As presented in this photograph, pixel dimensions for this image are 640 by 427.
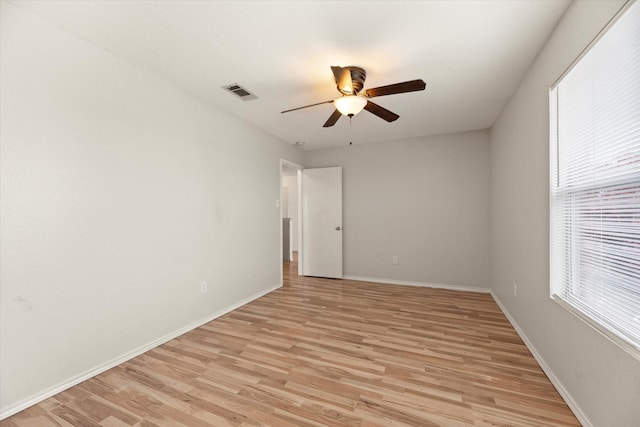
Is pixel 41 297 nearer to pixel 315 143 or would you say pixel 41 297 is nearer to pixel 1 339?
pixel 1 339

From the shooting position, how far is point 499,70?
2432mm

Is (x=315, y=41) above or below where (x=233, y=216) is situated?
above

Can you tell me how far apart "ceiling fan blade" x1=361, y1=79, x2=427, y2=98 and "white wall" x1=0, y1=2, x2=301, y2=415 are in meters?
1.94

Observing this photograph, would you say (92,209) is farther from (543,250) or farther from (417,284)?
(417,284)

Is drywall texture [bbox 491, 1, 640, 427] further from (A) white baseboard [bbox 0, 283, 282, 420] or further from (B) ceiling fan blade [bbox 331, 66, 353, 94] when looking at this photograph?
(A) white baseboard [bbox 0, 283, 282, 420]

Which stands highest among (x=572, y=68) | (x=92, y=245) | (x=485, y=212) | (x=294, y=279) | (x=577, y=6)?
(x=577, y=6)

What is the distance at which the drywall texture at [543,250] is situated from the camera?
1.31 m

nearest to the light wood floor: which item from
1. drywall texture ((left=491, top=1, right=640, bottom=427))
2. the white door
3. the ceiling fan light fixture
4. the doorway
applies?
drywall texture ((left=491, top=1, right=640, bottom=427))

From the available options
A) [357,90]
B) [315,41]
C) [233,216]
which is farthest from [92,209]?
[357,90]

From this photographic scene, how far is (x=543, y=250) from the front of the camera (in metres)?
2.12

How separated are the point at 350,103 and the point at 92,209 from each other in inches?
86.9

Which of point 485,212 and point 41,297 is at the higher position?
point 485,212

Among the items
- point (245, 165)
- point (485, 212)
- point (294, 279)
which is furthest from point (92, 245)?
point (485, 212)

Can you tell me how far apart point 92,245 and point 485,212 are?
4791 mm
